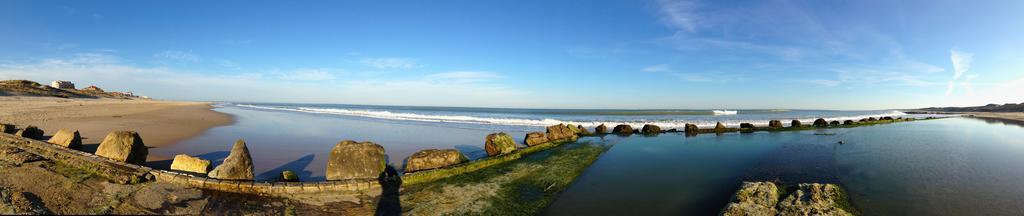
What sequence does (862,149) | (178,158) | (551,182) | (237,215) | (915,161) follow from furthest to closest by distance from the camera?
(862,149) → (915,161) → (551,182) → (178,158) → (237,215)

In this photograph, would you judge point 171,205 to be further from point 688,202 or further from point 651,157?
point 651,157

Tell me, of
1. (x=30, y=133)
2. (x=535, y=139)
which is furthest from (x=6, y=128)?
(x=535, y=139)

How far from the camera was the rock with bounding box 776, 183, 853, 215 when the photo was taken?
20.2 ft

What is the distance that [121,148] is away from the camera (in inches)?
348

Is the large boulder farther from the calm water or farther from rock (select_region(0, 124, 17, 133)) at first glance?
rock (select_region(0, 124, 17, 133))

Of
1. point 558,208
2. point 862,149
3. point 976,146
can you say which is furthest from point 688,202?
point 976,146

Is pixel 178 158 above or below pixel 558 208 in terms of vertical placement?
above

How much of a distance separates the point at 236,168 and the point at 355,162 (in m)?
2.07

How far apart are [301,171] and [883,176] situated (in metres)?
13.6

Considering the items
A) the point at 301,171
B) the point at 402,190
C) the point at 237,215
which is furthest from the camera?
the point at 301,171

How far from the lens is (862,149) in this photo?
1440 centimetres

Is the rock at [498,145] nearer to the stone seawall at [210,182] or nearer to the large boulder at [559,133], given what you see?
the large boulder at [559,133]

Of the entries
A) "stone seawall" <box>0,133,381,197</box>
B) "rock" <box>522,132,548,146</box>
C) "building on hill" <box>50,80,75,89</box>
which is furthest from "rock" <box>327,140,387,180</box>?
"building on hill" <box>50,80,75,89</box>

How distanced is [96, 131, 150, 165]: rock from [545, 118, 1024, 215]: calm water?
948 cm
